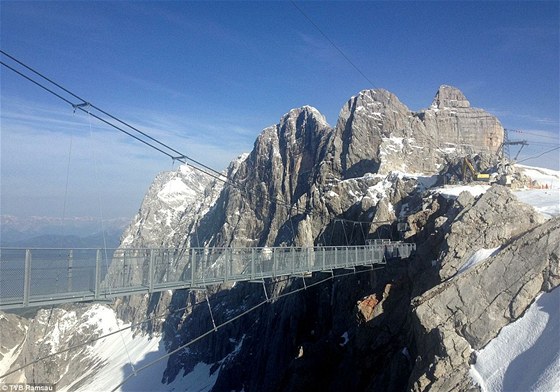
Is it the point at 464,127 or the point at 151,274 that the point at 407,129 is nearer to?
the point at 464,127

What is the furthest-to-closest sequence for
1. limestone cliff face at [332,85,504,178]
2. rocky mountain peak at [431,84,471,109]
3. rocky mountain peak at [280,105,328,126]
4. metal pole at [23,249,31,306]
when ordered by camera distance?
rocky mountain peak at [280,105,328,126] → rocky mountain peak at [431,84,471,109] → limestone cliff face at [332,85,504,178] → metal pole at [23,249,31,306]

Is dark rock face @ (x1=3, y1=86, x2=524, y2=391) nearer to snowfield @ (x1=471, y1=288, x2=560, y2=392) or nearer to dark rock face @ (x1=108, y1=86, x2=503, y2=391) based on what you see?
dark rock face @ (x1=108, y1=86, x2=503, y2=391)

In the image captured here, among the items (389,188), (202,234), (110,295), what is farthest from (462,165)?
(202,234)

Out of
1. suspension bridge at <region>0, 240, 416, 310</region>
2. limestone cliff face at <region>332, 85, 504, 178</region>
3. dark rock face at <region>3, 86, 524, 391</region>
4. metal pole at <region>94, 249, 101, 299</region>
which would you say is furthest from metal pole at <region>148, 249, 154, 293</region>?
limestone cliff face at <region>332, 85, 504, 178</region>

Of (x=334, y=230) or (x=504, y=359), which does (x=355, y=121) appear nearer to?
(x=334, y=230)

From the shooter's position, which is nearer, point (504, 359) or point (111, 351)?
point (504, 359)

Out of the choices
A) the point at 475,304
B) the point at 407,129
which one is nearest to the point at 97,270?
the point at 475,304
